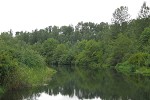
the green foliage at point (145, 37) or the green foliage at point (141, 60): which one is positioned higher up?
the green foliage at point (145, 37)

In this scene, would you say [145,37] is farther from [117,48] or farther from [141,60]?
[141,60]

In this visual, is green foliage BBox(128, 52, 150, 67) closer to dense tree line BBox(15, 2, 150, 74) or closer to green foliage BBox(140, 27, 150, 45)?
dense tree line BBox(15, 2, 150, 74)

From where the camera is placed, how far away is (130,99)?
2975 centimetres

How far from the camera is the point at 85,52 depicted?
102 m

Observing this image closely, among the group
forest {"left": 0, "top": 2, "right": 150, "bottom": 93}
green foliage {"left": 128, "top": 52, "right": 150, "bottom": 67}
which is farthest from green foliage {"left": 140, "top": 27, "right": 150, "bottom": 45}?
green foliage {"left": 128, "top": 52, "right": 150, "bottom": 67}

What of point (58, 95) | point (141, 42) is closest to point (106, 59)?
point (141, 42)

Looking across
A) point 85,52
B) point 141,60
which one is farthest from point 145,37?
point 85,52

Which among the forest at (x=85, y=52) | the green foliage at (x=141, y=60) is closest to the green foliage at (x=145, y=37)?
the forest at (x=85, y=52)

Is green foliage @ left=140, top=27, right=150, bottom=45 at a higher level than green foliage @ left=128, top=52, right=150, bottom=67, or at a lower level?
higher

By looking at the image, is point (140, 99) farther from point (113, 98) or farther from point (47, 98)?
point (47, 98)

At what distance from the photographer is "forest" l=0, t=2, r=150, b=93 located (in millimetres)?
34562

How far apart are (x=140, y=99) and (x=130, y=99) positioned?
93 centimetres

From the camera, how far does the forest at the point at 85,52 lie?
113 ft

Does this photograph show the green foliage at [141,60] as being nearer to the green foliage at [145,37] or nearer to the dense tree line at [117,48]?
the dense tree line at [117,48]
